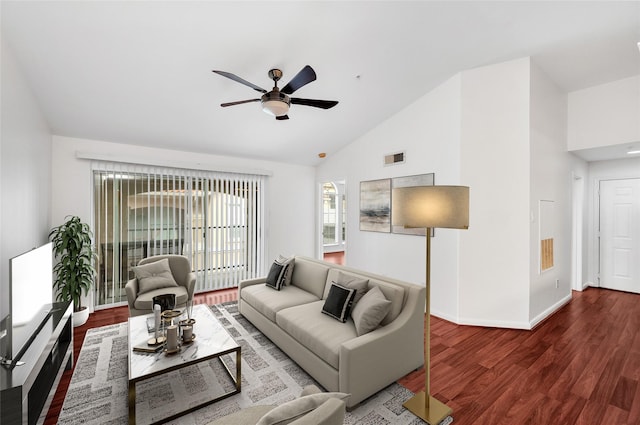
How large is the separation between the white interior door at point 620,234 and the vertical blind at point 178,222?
6.37 m

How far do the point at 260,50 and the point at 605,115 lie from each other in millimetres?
4703

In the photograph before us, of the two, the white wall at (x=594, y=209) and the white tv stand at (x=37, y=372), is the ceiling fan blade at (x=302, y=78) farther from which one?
the white wall at (x=594, y=209)

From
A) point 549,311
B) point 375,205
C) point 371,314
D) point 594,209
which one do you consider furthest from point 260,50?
point 594,209

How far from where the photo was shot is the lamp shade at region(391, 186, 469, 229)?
6.19ft

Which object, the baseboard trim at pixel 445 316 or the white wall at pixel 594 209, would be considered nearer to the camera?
the baseboard trim at pixel 445 316

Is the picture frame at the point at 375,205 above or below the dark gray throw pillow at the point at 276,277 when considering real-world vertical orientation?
above

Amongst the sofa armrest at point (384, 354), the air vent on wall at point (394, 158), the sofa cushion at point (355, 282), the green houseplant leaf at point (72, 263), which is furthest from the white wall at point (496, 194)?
the green houseplant leaf at point (72, 263)

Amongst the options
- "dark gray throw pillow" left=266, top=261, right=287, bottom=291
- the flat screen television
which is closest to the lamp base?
"dark gray throw pillow" left=266, top=261, right=287, bottom=291

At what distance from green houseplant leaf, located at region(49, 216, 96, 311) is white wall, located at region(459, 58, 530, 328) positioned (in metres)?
4.81

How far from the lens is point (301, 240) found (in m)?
6.32

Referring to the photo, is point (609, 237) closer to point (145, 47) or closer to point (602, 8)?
point (602, 8)

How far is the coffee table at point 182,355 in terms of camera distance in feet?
6.25

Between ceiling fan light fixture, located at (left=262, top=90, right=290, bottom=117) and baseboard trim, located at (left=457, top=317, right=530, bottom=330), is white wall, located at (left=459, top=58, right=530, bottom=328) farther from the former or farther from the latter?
ceiling fan light fixture, located at (left=262, top=90, right=290, bottom=117)

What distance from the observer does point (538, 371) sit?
254 centimetres
